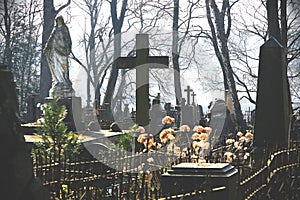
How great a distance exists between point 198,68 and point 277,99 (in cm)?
2551

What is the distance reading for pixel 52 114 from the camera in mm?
10938

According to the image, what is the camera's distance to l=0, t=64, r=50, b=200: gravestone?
368cm

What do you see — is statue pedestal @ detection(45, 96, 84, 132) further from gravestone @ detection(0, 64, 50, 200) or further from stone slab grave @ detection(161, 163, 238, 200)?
gravestone @ detection(0, 64, 50, 200)

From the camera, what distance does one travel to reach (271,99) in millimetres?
12000

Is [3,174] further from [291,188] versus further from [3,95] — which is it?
[291,188]

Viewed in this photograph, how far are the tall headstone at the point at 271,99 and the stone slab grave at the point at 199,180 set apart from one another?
5.79 meters

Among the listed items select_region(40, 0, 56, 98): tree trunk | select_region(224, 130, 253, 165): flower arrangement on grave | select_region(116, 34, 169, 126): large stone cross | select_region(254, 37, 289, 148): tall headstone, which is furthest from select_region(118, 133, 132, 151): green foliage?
select_region(40, 0, 56, 98): tree trunk

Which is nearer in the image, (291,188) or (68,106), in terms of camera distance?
(291,188)

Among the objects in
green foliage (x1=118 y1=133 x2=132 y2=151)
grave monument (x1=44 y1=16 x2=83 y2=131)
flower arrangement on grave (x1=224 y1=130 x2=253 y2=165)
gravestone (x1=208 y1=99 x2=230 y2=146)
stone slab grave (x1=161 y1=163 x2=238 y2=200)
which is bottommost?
stone slab grave (x1=161 y1=163 x2=238 y2=200)

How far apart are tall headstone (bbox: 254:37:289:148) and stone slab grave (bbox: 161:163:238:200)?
5.79 metres

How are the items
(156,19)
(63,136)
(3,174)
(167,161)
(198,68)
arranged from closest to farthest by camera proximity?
(3,174), (167,161), (63,136), (156,19), (198,68)

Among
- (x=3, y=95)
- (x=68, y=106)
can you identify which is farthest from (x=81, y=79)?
(x=3, y=95)

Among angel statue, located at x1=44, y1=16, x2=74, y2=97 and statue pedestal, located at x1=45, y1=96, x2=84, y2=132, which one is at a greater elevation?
angel statue, located at x1=44, y1=16, x2=74, y2=97

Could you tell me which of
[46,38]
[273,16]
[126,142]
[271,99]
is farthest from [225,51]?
[126,142]
